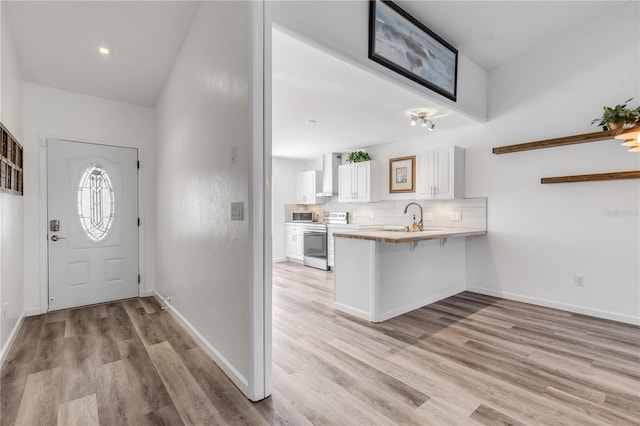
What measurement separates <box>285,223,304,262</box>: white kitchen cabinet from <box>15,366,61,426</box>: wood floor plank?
4.75 metres

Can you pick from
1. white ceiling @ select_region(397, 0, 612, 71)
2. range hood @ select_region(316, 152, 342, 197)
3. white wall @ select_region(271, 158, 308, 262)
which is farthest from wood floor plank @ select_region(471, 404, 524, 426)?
white wall @ select_region(271, 158, 308, 262)

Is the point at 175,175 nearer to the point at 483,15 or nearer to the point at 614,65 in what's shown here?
the point at 483,15

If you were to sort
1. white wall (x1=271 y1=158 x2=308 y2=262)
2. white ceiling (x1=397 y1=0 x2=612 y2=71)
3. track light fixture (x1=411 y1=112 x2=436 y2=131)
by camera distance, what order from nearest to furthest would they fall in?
white ceiling (x1=397 y1=0 x2=612 y2=71), track light fixture (x1=411 y1=112 x2=436 y2=131), white wall (x1=271 y1=158 x2=308 y2=262)

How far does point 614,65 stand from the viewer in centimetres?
318

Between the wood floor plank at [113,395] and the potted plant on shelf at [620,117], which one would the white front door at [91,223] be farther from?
the potted plant on shelf at [620,117]

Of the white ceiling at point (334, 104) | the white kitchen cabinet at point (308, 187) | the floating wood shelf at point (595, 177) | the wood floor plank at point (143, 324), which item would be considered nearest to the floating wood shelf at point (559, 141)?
the floating wood shelf at point (595, 177)

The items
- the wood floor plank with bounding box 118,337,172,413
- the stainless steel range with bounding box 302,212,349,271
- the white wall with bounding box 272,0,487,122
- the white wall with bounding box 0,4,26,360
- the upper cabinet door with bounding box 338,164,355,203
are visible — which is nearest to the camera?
the wood floor plank with bounding box 118,337,172,413

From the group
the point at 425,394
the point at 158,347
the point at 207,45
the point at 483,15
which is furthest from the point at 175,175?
the point at 483,15

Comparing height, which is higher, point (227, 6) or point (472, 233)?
point (227, 6)

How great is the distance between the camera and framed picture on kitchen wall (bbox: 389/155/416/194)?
Answer: 4840mm

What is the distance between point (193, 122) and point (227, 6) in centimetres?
106

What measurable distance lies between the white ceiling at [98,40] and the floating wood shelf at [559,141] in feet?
12.6

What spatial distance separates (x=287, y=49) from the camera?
2.23 m

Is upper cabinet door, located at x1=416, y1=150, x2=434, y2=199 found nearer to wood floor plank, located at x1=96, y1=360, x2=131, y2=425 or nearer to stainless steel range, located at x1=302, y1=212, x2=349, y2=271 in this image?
stainless steel range, located at x1=302, y1=212, x2=349, y2=271
